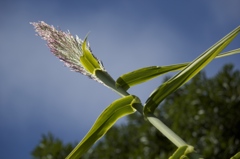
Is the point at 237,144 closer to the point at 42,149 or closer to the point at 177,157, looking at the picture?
the point at 42,149

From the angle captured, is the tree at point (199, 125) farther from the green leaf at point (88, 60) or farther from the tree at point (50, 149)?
the green leaf at point (88, 60)

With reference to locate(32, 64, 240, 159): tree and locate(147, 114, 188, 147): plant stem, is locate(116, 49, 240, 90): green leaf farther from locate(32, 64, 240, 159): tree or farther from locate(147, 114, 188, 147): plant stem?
locate(32, 64, 240, 159): tree

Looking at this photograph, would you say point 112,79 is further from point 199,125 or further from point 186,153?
point 199,125

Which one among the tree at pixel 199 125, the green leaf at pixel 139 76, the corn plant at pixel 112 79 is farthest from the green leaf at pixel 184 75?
the tree at pixel 199 125

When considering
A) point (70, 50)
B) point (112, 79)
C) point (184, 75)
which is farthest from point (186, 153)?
point (70, 50)

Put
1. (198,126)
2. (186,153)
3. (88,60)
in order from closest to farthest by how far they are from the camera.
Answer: (186,153) < (88,60) < (198,126)

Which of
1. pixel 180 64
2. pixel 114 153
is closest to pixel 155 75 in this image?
pixel 180 64

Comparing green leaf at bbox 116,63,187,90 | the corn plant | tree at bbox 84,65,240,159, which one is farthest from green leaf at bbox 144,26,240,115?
tree at bbox 84,65,240,159
